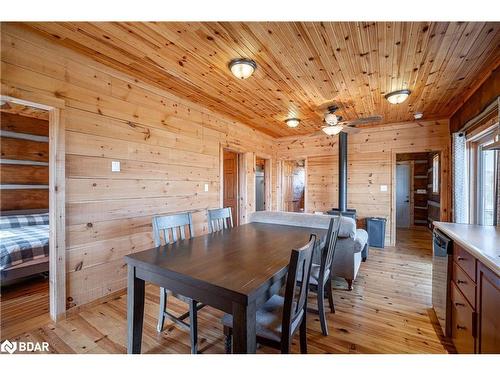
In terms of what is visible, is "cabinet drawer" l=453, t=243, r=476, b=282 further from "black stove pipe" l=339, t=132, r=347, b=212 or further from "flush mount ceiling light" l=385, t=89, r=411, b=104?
"black stove pipe" l=339, t=132, r=347, b=212

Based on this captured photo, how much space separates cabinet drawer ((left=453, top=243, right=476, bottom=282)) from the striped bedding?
13.5 ft

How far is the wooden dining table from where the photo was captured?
99 cm

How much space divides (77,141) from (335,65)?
273cm

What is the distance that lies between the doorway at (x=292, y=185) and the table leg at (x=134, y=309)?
16.4ft

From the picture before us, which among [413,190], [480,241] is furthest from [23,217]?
[413,190]

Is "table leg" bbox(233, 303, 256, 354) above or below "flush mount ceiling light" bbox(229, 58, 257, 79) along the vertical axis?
below

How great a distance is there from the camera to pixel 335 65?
7.72 ft

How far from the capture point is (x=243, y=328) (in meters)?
0.97

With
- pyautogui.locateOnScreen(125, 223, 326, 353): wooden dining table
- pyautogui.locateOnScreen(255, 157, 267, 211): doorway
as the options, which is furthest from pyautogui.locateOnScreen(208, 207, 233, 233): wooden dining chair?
pyautogui.locateOnScreen(255, 157, 267, 211): doorway

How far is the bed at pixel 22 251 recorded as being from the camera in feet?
8.10

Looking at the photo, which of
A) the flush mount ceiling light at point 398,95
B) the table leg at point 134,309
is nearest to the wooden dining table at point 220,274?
the table leg at point 134,309

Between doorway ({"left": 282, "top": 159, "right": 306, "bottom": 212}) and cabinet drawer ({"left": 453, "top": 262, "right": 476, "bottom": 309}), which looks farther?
doorway ({"left": 282, "top": 159, "right": 306, "bottom": 212})

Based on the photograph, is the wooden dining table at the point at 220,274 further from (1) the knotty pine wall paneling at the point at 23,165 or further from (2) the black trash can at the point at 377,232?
(1) the knotty pine wall paneling at the point at 23,165

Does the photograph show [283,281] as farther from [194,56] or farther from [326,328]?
[194,56]
